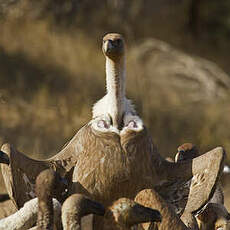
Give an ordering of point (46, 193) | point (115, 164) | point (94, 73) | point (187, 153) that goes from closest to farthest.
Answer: point (46, 193) → point (115, 164) → point (187, 153) → point (94, 73)

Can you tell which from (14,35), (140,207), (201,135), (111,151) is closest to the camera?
(140,207)

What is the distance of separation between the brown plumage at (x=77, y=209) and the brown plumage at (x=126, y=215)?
100mm

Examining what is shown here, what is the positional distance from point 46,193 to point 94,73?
31.3 ft

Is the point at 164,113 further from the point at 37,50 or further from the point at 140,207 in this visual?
the point at 140,207

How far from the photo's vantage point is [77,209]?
504 cm

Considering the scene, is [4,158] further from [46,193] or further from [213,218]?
[213,218]

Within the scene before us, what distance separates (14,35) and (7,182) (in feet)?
Answer: 28.2

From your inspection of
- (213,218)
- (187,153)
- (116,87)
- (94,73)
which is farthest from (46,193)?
(94,73)

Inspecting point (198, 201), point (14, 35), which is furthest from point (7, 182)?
point (14, 35)

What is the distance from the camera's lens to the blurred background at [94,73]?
13.0 metres

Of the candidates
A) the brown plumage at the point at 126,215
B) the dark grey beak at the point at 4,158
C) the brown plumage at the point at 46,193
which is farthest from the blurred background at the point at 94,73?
the brown plumage at the point at 126,215

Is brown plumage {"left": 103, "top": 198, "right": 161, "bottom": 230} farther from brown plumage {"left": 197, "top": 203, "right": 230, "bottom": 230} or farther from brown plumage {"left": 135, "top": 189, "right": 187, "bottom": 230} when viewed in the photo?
brown plumage {"left": 197, "top": 203, "right": 230, "bottom": 230}

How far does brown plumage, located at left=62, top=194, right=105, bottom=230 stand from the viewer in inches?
198

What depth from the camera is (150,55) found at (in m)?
16.7
